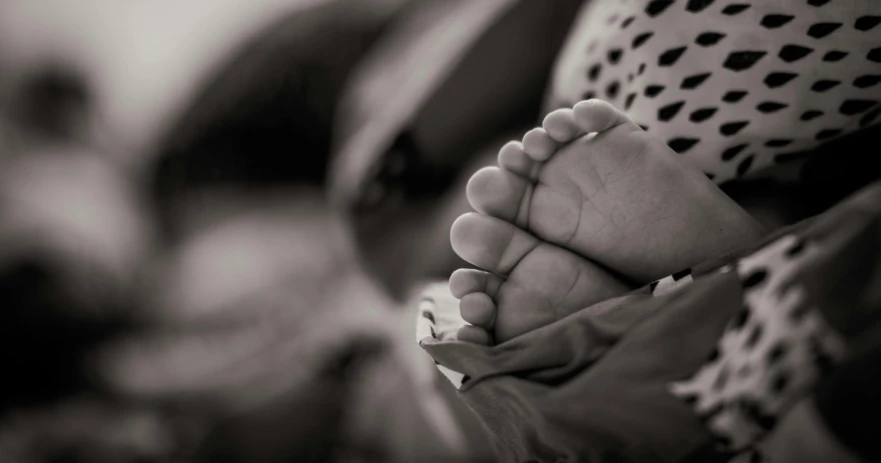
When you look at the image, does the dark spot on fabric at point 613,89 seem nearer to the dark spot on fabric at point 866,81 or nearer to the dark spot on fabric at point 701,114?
the dark spot on fabric at point 701,114

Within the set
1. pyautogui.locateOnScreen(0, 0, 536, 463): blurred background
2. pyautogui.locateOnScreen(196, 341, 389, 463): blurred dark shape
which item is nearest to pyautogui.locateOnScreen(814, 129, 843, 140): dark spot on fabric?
pyautogui.locateOnScreen(0, 0, 536, 463): blurred background

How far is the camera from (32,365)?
870mm

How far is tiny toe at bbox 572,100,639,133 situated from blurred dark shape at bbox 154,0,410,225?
64 centimetres

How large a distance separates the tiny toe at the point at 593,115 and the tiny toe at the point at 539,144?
1.1 inches

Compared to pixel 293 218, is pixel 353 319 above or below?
below

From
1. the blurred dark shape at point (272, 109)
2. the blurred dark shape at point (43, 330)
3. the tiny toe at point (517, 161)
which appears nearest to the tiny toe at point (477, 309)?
the tiny toe at point (517, 161)

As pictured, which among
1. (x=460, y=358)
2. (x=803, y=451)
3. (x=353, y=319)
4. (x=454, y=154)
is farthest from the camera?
(x=353, y=319)

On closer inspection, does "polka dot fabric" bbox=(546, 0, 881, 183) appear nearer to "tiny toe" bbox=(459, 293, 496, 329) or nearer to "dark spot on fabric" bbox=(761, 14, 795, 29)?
"dark spot on fabric" bbox=(761, 14, 795, 29)

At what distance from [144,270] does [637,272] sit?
839 millimetres

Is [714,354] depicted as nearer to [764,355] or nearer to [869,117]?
[764,355]

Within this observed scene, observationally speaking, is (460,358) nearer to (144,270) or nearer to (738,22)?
(738,22)

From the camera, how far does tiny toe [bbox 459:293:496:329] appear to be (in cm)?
45

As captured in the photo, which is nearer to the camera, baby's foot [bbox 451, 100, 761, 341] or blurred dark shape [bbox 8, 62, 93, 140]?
baby's foot [bbox 451, 100, 761, 341]

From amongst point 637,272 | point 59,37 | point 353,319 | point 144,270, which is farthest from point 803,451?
point 59,37
